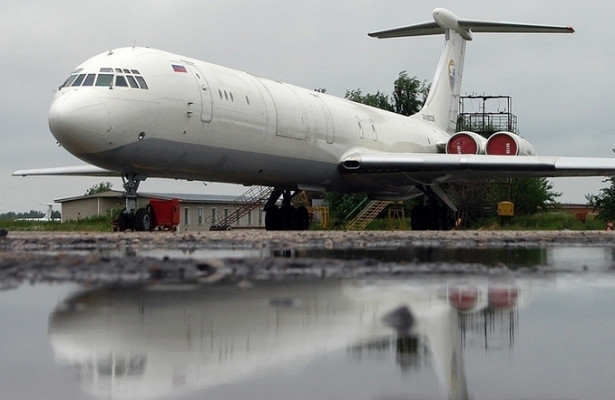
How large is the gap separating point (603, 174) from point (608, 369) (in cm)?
1725

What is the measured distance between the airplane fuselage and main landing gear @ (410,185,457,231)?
3710mm

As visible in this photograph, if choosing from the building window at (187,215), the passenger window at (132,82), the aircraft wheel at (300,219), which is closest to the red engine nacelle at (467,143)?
the aircraft wheel at (300,219)

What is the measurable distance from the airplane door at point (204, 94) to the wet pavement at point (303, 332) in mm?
9601

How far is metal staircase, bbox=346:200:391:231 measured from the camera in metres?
36.5

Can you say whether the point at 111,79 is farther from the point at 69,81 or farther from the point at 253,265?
the point at 253,265

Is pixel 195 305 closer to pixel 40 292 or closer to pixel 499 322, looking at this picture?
pixel 40 292

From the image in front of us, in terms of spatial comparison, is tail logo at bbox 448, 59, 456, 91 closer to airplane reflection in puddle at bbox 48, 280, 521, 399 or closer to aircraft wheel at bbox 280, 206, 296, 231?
aircraft wheel at bbox 280, 206, 296, 231

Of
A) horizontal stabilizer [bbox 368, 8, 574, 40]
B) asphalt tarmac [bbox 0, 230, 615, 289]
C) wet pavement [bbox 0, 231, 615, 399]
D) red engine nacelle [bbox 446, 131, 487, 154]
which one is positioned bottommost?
wet pavement [bbox 0, 231, 615, 399]

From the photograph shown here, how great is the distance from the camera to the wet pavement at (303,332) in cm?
257

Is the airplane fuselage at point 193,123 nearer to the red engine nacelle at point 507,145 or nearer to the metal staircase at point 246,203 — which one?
the red engine nacelle at point 507,145

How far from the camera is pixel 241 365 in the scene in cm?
277

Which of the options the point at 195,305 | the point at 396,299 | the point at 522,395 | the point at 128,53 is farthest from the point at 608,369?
the point at 128,53

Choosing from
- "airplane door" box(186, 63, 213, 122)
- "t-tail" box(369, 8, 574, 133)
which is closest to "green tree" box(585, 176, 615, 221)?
"t-tail" box(369, 8, 574, 133)

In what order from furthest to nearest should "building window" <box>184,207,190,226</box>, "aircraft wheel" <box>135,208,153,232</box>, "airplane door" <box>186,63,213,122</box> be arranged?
"building window" <box>184,207,190,226</box>, "airplane door" <box>186,63,213,122</box>, "aircraft wheel" <box>135,208,153,232</box>
